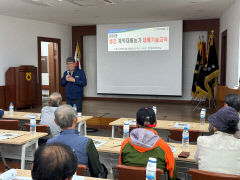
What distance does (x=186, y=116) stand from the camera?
7.56 meters

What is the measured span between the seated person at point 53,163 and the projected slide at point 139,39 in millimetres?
9120

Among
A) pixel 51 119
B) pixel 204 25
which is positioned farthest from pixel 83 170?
pixel 204 25

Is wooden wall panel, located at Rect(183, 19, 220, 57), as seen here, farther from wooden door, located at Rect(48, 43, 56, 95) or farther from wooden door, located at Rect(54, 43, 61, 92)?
wooden door, located at Rect(48, 43, 56, 95)

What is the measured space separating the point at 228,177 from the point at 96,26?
31.2 ft

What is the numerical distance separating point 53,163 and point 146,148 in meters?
1.28

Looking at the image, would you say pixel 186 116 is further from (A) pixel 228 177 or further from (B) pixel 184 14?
(A) pixel 228 177

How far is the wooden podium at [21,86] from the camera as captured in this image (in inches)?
337

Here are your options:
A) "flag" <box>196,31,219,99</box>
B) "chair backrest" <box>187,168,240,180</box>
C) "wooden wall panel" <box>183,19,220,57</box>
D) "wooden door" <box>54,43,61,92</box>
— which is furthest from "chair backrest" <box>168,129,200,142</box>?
"wooden door" <box>54,43,61,92</box>

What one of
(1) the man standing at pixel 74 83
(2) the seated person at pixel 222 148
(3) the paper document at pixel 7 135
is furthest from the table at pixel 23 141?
(1) the man standing at pixel 74 83

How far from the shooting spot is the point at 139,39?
10.1 meters

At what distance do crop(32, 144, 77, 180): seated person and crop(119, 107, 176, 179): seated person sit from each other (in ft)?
3.94

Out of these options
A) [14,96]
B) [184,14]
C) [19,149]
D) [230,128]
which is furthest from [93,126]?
[230,128]

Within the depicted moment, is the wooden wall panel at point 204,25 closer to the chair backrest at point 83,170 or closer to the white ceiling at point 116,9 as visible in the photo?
the white ceiling at point 116,9

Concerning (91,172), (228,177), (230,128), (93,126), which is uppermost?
(230,128)
